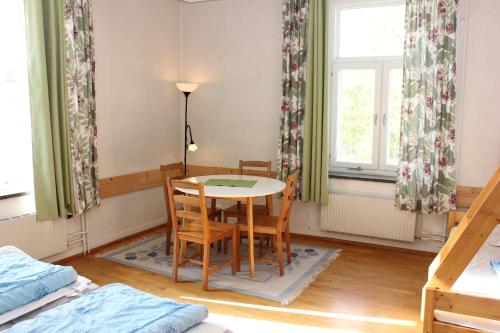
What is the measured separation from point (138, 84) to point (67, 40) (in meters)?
1.12

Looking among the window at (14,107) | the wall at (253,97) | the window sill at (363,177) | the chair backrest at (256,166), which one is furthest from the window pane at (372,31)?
the window at (14,107)

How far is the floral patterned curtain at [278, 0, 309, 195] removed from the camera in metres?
4.60

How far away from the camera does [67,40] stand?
3893mm

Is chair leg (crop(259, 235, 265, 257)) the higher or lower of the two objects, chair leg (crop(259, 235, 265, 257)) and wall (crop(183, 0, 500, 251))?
the lower

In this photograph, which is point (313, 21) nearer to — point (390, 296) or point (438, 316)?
point (390, 296)

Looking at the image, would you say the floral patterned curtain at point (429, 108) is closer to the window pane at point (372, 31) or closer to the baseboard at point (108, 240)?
the window pane at point (372, 31)

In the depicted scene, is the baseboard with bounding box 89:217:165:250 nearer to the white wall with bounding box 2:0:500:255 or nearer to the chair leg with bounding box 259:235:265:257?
the white wall with bounding box 2:0:500:255

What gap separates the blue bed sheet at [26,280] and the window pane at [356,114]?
324 centimetres

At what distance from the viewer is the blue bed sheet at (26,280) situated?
6.85ft

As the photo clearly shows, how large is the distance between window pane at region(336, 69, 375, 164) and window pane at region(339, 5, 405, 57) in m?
0.23

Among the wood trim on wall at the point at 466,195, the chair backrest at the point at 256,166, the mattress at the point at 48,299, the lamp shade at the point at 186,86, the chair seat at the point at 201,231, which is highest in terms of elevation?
the lamp shade at the point at 186,86

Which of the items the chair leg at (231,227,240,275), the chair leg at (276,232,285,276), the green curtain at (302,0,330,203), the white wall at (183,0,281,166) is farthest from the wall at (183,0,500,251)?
the chair leg at (231,227,240,275)

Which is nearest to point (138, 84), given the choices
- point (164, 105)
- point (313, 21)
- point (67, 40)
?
point (164, 105)

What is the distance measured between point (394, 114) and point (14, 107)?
141 inches
